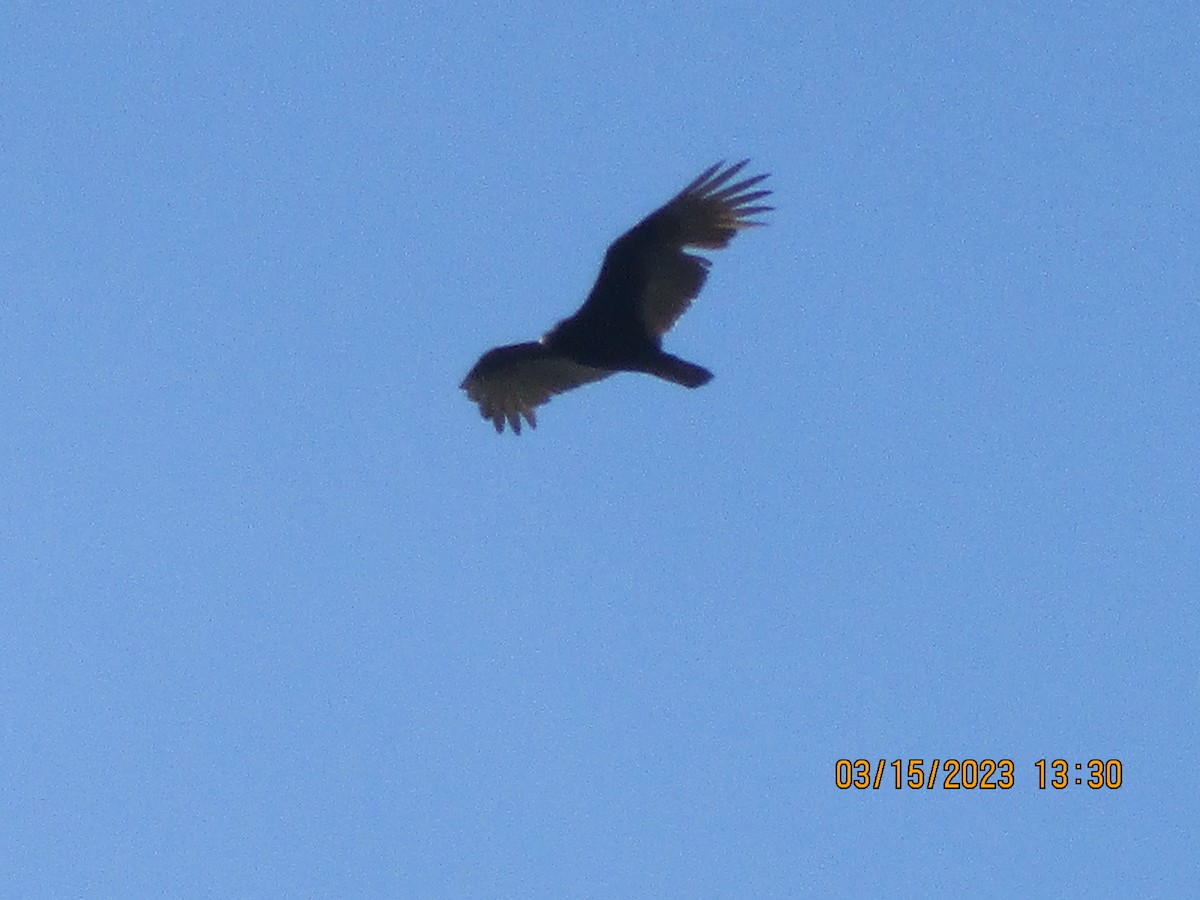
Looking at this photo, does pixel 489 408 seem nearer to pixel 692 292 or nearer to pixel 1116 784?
pixel 692 292

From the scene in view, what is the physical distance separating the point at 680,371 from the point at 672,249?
0.90 metres

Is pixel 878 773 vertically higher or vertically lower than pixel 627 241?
lower

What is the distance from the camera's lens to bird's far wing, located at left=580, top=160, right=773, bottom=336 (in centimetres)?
A: 2448

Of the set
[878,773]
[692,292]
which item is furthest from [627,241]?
[878,773]

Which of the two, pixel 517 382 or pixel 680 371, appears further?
pixel 517 382

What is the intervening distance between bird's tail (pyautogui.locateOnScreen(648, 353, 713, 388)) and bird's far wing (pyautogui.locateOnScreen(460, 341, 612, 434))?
965mm

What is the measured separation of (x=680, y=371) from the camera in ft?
79.8

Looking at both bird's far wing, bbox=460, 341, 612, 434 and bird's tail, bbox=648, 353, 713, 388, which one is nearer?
bird's tail, bbox=648, 353, 713, 388

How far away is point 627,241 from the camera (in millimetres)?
24453

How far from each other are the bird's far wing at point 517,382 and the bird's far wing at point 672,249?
92 centimetres

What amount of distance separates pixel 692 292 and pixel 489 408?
6.48ft

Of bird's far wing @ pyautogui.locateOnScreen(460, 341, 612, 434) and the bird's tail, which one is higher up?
bird's far wing @ pyautogui.locateOnScreen(460, 341, 612, 434)

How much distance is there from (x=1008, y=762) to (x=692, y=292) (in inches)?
171

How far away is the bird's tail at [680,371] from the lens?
24281 mm
